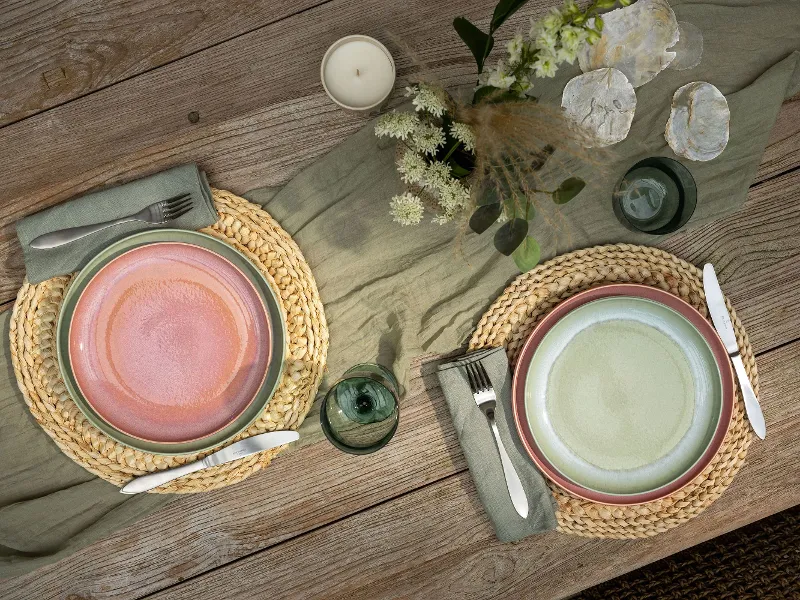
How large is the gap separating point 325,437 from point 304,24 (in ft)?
2.08

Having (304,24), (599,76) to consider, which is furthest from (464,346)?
(304,24)

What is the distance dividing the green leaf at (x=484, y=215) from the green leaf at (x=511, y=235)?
0.06 feet

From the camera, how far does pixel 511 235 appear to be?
2.76 feet

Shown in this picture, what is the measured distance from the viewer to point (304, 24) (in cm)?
101

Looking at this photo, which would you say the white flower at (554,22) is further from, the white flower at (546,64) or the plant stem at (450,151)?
the plant stem at (450,151)

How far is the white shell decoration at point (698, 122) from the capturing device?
38.8 inches

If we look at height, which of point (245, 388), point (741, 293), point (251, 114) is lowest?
point (741, 293)

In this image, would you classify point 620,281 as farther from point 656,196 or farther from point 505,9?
point 505,9

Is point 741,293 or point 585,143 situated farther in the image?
point 741,293

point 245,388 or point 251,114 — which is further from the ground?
point 251,114

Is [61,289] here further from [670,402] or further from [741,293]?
[741,293]

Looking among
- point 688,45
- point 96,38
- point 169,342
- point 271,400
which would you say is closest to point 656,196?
point 688,45

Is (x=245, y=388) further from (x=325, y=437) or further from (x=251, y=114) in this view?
(x=251, y=114)

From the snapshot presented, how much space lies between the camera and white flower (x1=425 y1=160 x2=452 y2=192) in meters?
0.79
